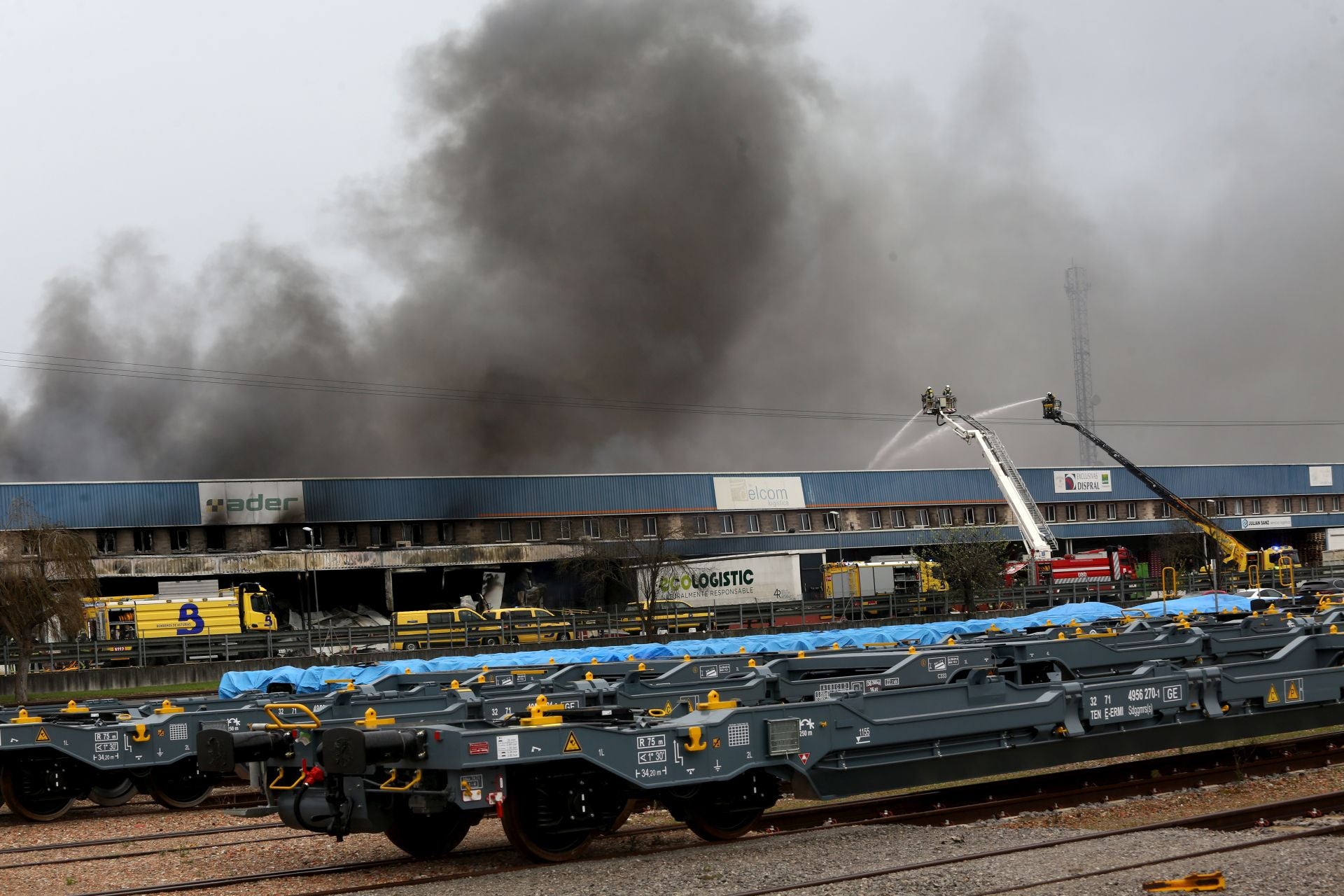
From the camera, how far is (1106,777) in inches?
558

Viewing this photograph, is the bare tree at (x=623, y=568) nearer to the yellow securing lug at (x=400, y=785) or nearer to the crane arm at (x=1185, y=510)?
the crane arm at (x=1185, y=510)

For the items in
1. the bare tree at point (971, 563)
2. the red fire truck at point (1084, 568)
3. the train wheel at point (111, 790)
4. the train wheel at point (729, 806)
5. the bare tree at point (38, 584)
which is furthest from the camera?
the red fire truck at point (1084, 568)

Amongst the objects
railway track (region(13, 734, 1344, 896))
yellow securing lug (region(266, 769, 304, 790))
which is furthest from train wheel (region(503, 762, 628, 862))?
yellow securing lug (region(266, 769, 304, 790))

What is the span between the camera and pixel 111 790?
603 inches

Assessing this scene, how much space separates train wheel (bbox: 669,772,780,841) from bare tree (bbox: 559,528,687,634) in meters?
35.9

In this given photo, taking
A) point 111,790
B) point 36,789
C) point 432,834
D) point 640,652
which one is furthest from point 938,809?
point 640,652

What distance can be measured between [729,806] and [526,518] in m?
46.8

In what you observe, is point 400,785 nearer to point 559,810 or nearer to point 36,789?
point 559,810

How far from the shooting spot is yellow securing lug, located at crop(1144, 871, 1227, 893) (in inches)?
342

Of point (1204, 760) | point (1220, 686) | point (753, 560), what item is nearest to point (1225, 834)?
point (1220, 686)

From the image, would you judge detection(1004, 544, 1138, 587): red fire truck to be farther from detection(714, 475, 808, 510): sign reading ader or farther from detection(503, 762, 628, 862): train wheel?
detection(503, 762, 628, 862): train wheel

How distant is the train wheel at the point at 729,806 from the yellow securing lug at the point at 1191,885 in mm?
3370

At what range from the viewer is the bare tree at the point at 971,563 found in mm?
48656

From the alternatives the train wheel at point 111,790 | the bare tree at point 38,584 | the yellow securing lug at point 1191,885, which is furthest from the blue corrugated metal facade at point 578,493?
the yellow securing lug at point 1191,885
